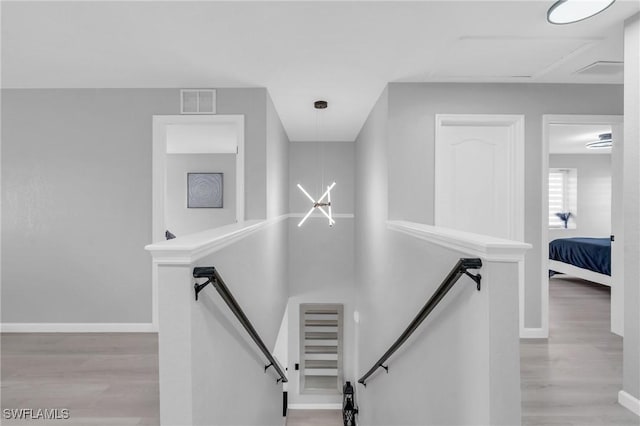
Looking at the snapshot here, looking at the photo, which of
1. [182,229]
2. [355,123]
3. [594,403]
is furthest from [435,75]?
[182,229]

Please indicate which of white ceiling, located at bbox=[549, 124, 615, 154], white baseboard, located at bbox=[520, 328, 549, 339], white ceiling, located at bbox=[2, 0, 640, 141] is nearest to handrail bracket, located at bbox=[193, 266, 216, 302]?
white ceiling, located at bbox=[2, 0, 640, 141]

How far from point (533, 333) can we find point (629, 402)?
137 cm

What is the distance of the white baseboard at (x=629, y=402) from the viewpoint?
2.01 metres

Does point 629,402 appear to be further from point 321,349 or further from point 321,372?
point 321,372

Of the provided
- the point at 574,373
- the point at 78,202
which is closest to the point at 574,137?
the point at 574,373

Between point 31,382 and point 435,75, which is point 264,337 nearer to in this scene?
point 31,382

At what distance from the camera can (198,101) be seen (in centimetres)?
355

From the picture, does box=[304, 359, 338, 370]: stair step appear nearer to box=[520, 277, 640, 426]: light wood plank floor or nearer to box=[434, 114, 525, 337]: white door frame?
box=[520, 277, 640, 426]: light wood plank floor

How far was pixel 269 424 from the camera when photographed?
11.7 ft

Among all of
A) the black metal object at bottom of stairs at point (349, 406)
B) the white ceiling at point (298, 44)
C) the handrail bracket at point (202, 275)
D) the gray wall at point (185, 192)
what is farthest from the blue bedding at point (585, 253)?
the gray wall at point (185, 192)

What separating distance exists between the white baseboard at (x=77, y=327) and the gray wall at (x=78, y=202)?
51mm

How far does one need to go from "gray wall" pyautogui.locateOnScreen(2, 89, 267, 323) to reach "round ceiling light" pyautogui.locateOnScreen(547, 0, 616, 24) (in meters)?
2.60

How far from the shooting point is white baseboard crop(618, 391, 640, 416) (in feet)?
6.58

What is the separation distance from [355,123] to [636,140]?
348 cm
